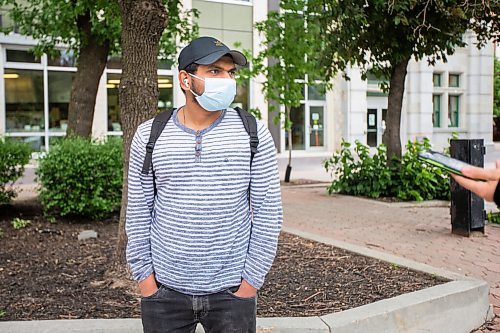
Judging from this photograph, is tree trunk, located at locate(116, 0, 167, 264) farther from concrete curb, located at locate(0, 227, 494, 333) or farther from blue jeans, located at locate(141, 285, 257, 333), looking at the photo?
blue jeans, located at locate(141, 285, 257, 333)

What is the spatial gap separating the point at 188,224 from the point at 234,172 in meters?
0.30

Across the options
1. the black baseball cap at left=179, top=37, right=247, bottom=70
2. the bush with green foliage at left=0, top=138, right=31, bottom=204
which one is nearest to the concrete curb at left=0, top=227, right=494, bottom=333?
the black baseball cap at left=179, top=37, right=247, bottom=70

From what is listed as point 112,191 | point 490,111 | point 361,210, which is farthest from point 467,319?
point 490,111

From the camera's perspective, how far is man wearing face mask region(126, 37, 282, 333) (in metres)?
2.58

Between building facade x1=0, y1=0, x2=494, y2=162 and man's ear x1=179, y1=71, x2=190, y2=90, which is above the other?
building facade x1=0, y1=0, x2=494, y2=162

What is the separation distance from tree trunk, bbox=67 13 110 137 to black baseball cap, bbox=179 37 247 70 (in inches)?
328

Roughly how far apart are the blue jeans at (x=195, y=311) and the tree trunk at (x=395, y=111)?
10.2 m

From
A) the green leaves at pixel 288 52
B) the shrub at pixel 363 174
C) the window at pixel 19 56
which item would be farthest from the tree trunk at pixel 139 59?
the window at pixel 19 56

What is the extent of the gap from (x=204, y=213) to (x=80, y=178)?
19.6ft

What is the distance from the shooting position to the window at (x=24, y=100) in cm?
2152

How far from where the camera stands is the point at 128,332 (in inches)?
144

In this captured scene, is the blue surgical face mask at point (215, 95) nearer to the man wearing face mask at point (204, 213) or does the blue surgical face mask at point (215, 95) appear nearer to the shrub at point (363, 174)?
the man wearing face mask at point (204, 213)

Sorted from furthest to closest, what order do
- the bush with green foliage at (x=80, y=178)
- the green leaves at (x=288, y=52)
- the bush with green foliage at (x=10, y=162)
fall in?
the green leaves at (x=288, y=52) → the bush with green foliage at (x=10, y=162) → the bush with green foliage at (x=80, y=178)

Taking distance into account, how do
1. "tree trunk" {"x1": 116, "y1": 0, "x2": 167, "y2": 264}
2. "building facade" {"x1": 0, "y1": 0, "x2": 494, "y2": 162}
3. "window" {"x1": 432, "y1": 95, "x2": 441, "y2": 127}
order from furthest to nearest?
1. "window" {"x1": 432, "y1": 95, "x2": 441, "y2": 127}
2. "building facade" {"x1": 0, "y1": 0, "x2": 494, "y2": 162}
3. "tree trunk" {"x1": 116, "y1": 0, "x2": 167, "y2": 264}
